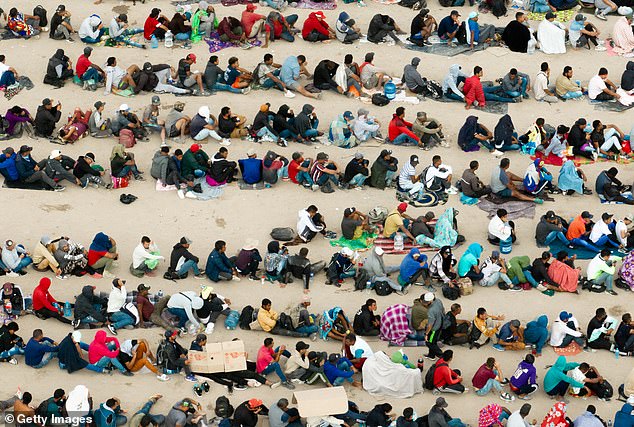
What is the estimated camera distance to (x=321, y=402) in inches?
1071

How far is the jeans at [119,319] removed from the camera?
29.6 metres

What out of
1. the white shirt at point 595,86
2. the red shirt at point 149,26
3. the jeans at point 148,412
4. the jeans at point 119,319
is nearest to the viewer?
the jeans at point 148,412

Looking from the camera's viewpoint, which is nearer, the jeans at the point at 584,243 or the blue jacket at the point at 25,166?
the jeans at the point at 584,243

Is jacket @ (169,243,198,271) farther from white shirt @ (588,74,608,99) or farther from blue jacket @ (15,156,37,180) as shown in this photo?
white shirt @ (588,74,608,99)

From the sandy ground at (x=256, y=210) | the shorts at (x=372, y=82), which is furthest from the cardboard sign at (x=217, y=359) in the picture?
the shorts at (x=372, y=82)

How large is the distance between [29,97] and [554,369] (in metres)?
16.3

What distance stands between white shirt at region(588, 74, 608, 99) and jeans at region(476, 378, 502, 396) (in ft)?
36.7

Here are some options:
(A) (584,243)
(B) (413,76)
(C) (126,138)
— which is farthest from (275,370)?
(B) (413,76)

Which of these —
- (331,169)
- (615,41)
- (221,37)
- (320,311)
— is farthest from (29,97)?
(615,41)

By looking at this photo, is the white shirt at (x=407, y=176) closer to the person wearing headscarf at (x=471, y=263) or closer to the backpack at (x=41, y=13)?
the person wearing headscarf at (x=471, y=263)

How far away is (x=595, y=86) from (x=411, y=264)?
30.0ft

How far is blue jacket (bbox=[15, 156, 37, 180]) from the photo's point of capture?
3309 centimetres

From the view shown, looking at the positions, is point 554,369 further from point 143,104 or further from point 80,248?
point 143,104

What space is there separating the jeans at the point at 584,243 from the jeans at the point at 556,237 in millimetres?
166
